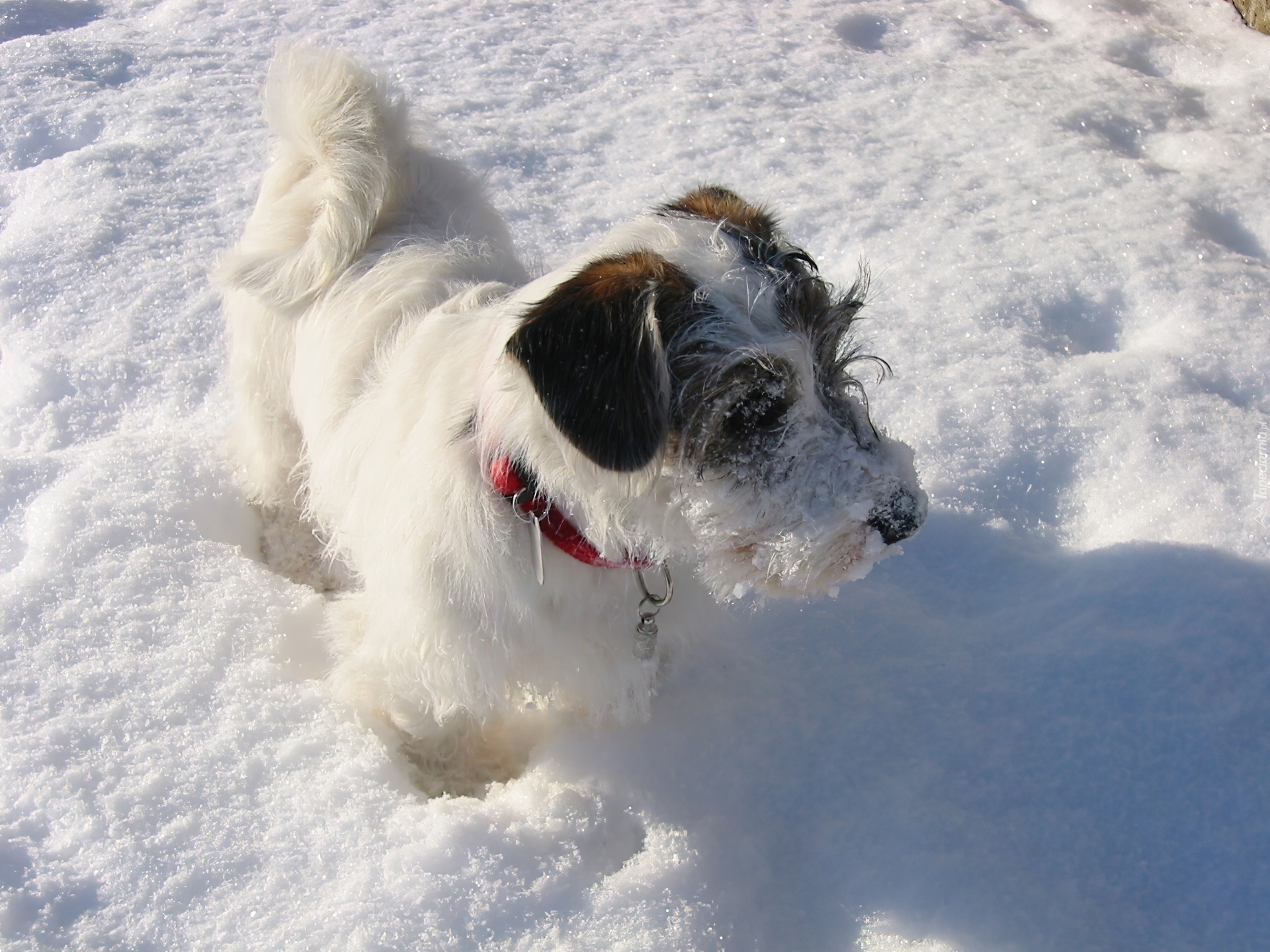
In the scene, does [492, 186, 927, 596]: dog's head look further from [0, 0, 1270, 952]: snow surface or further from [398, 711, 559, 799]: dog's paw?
[398, 711, 559, 799]: dog's paw

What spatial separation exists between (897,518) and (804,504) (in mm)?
186

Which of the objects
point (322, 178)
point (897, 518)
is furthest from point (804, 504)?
point (322, 178)

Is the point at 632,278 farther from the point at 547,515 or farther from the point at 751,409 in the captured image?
the point at 547,515

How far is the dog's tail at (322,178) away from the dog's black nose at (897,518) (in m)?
1.61

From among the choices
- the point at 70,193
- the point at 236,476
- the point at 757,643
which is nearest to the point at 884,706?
the point at 757,643

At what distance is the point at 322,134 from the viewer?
2432 mm

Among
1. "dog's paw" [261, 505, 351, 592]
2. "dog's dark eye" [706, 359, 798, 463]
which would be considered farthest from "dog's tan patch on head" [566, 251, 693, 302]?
"dog's paw" [261, 505, 351, 592]

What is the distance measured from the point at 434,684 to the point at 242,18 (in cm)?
454

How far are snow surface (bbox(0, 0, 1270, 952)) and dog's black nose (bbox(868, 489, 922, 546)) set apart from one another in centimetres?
75

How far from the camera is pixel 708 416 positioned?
162cm

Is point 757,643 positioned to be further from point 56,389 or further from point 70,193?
point 70,193

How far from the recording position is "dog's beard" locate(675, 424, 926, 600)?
164cm

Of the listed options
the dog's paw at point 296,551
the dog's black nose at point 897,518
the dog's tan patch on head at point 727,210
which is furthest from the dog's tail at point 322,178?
the dog's black nose at point 897,518

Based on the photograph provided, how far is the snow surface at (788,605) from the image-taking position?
1.89 meters
